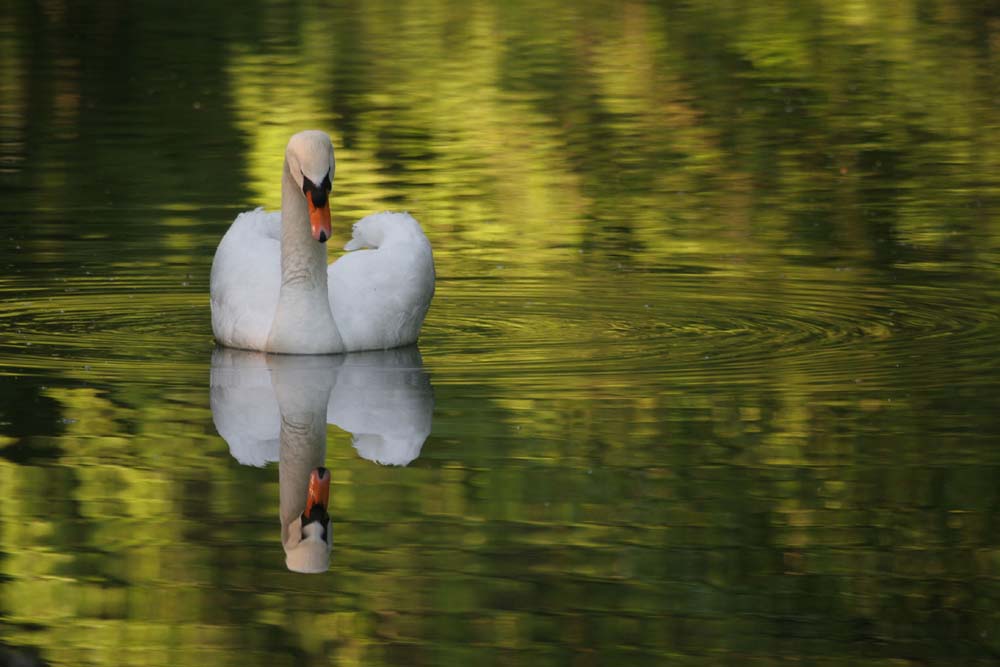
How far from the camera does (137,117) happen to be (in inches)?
1008

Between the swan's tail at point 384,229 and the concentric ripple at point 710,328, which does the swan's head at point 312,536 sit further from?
the swan's tail at point 384,229

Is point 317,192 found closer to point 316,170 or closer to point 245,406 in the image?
point 316,170

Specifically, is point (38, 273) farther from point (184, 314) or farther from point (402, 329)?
point (402, 329)

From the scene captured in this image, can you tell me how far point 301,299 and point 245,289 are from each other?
572 millimetres

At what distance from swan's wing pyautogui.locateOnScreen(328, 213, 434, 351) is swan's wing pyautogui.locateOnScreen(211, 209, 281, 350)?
→ 0.31 m

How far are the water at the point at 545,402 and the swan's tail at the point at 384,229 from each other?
62 centimetres

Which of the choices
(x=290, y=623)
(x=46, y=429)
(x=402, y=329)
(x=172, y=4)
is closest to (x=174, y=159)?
(x=402, y=329)

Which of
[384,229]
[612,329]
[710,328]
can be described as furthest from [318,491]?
[384,229]

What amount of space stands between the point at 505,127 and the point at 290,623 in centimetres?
1710

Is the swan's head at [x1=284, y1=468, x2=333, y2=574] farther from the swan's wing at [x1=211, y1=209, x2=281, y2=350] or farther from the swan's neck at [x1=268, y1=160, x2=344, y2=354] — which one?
the swan's wing at [x1=211, y1=209, x2=281, y2=350]

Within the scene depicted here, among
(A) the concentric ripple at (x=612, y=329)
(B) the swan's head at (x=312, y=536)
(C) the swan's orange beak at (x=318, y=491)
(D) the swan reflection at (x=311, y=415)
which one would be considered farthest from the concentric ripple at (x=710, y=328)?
(B) the swan's head at (x=312, y=536)

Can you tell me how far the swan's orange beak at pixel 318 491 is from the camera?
28.1 feet

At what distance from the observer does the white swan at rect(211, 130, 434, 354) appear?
450 inches

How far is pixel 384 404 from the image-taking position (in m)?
10.5
